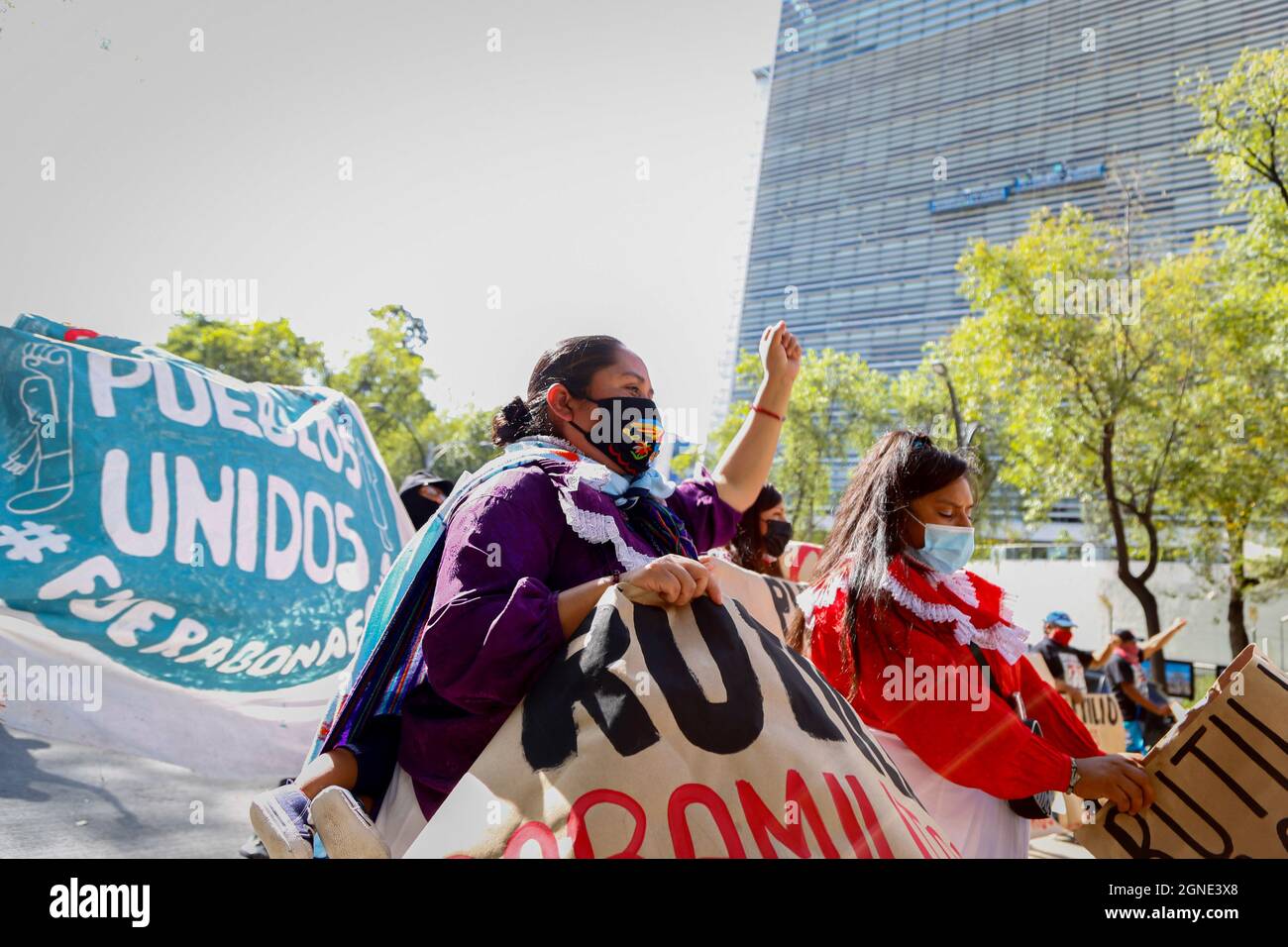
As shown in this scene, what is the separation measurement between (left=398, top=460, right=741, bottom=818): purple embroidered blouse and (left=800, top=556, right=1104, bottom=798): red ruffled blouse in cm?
99

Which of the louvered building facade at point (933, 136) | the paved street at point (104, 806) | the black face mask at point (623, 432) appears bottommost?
the paved street at point (104, 806)

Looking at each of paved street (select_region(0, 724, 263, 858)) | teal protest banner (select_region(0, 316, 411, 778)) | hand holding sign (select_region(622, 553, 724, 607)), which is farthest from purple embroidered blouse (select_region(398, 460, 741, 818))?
teal protest banner (select_region(0, 316, 411, 778))

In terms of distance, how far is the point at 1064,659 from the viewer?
7.52 metres

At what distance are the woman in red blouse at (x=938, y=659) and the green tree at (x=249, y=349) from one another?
25.6 meters

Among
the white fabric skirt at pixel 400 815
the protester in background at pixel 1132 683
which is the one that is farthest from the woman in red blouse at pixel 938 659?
the protester in background at pixel 1132 683

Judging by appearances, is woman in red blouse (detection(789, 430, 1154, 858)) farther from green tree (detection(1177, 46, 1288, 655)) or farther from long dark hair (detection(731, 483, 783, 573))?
green tree (detection(1177, 46, 1288, 655))

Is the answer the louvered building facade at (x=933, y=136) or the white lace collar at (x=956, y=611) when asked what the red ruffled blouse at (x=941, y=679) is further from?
the louvered building facade at (x=933, y=136)

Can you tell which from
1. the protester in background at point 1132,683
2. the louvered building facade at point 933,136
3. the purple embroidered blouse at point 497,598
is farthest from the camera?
the louvered building facade at point 933,136

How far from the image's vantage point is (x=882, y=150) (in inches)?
2112

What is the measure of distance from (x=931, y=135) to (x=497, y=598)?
190 feet

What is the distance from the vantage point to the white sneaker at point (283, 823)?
139 cm

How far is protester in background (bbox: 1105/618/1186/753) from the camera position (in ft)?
25.7

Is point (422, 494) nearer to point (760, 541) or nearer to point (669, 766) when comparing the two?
point (760, 541)
